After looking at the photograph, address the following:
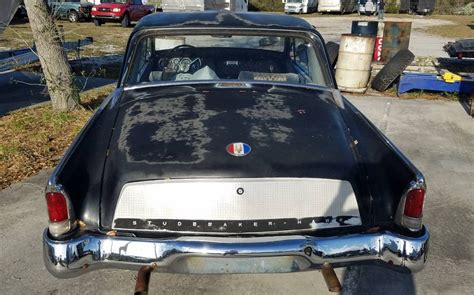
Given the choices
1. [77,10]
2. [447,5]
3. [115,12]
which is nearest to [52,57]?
[115,12]

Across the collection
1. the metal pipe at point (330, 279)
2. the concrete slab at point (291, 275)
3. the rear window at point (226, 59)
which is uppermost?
the rear window at point (226, 59)

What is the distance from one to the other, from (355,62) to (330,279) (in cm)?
734

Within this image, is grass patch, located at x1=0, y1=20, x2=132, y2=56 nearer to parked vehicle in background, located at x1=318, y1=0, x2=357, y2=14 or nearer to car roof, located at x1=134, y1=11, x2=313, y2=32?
car roof, located at x1=134, y1=11, x2=313, y2=32

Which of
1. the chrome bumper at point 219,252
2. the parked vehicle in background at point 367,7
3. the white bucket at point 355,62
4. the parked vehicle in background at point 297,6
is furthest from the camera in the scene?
the parked vehicle in background at point 297,6

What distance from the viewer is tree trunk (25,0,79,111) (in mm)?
6145

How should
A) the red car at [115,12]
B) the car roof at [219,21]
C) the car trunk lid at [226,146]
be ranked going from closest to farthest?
the car trunk lid at [226,146] → the car roof at [219,21] → the red car at [115,12]

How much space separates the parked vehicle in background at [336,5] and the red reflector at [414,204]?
122 ft

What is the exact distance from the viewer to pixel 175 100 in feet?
9.57

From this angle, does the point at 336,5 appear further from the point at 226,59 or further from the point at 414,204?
the point at 414,204

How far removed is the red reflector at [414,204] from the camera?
221 cm

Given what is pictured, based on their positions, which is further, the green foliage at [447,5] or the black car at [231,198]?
the green foliage at [447,5]

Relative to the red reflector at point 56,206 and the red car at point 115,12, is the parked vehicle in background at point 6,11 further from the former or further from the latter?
the red car at point 115,12

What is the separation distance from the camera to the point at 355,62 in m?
8.77

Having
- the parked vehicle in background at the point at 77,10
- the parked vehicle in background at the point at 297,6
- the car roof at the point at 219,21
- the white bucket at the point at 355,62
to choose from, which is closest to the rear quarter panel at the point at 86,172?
the car roof at the point at 219,21
